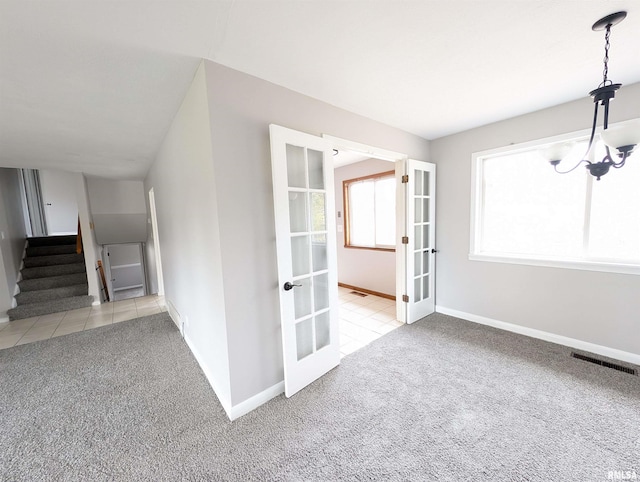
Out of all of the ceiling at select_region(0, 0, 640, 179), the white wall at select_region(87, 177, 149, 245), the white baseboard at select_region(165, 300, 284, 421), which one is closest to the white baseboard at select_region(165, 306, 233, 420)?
the white baseboard at select_region(165, 300, 284, 421)

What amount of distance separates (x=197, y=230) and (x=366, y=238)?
10.9ft

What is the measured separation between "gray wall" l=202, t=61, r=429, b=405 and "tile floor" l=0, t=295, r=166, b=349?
2925 mm

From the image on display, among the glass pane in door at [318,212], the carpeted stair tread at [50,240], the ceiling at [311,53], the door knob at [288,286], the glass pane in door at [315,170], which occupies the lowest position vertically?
the door knob at [288,286]

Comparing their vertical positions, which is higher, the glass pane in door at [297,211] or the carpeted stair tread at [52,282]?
the glass pane in door at [297,211]

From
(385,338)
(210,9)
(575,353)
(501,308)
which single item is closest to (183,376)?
(385,338)

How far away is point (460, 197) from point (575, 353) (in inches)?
77.1

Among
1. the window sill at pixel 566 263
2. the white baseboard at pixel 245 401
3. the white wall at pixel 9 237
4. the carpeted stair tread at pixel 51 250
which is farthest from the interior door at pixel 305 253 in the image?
the carpeted stair tread at pixel 51 250

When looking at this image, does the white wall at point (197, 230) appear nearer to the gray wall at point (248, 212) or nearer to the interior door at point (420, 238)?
the gray wall at point (248, 212)

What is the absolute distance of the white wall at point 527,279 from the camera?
2.23 m

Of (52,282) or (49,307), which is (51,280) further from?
(49,307)

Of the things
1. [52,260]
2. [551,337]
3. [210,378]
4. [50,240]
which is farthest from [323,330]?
[50,240]

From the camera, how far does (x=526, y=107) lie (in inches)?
96.9

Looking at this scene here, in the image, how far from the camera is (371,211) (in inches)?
180

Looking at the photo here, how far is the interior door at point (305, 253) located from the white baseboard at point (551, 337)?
78.9 inches
